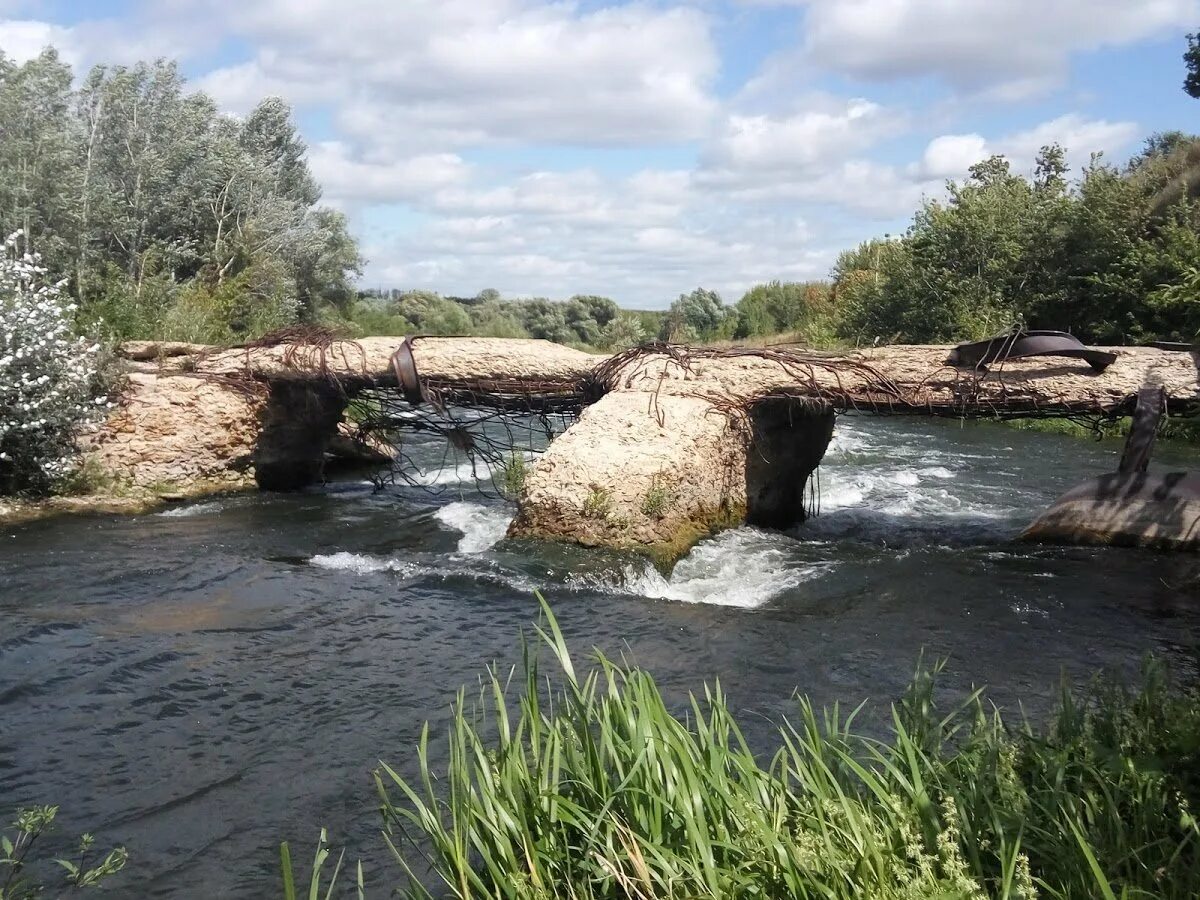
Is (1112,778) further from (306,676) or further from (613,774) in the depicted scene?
(306,676)

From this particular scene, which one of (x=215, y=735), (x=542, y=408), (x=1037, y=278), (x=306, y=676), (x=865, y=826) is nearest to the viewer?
(x=865, y=826)

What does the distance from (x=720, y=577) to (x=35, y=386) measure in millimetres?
7248

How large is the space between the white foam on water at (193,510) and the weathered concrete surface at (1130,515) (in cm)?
848

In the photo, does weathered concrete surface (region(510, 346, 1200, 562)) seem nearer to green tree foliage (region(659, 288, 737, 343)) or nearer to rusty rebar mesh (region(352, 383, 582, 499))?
rusty rebar mesh (region(352, 383, 582, 499))

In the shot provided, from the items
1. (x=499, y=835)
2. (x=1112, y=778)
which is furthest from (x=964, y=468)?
(x=499, y=835)

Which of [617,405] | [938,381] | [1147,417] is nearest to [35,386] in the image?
[617,405]

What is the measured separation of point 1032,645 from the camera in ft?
24.5

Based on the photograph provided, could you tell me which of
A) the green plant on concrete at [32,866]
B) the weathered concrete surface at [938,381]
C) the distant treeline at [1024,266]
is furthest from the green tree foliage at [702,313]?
the green plant on concrete at [32,866]

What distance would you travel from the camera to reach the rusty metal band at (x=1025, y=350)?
403 inches

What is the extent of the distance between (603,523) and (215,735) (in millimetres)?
3909

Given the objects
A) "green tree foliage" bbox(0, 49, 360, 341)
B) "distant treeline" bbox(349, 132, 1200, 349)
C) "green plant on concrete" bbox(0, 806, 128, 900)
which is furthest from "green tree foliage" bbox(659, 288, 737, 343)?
"green plant on concrete" bbox(0, 806, 128, 900)

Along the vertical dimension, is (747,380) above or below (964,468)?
above

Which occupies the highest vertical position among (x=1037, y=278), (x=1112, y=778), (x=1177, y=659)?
(x=1037, y=278)

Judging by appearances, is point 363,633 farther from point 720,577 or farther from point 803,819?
point 803,819
